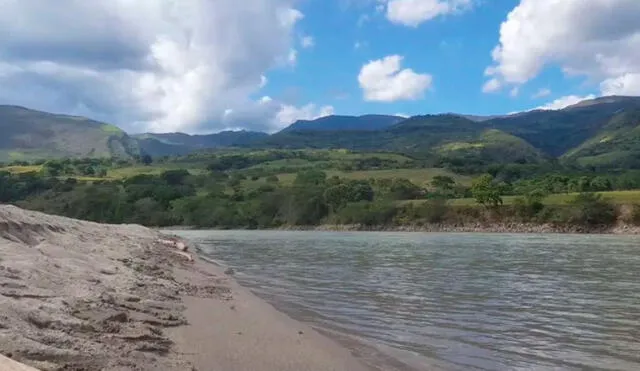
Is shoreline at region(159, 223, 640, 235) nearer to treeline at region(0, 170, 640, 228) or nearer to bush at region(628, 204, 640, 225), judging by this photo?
bush at region(628, 204, 640, 225)

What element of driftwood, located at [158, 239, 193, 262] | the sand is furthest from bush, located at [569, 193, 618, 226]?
the sand

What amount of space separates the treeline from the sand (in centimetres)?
11713

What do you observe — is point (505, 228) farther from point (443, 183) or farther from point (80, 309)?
point (80, 309)

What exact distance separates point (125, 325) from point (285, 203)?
526 feet

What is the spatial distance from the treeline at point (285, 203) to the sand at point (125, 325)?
117132 millimetres

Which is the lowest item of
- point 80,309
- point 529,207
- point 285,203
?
point 285,203

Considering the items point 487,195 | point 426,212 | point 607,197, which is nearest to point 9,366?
point 607,197

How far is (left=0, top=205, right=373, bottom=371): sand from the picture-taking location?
8.07m

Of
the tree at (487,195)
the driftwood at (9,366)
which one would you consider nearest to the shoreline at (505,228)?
the tree at (487,195)

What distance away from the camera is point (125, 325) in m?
10.6

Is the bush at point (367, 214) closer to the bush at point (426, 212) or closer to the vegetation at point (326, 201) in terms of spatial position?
the vegetation at point (326, 201)

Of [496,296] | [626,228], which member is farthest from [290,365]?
[626,228]

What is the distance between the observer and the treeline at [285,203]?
439 feet

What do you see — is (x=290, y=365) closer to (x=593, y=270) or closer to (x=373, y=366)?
(x=373, y=366)
